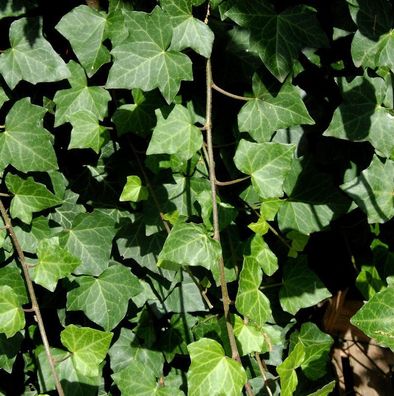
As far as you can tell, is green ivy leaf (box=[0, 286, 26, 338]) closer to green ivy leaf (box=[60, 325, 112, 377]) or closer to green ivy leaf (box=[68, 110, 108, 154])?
green ivy leaf (box=[60, 325, 112, 377])

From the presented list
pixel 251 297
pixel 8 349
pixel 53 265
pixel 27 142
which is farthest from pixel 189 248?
pixel 8 349

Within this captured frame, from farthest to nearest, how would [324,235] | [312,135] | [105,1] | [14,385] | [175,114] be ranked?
[324,235] → [14,385] → [312,135] → [105,1] → [175,114]

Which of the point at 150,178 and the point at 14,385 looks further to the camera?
the point at 14,385

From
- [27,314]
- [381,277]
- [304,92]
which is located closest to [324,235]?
[381,277]

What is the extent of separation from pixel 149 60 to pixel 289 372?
26.3 inches

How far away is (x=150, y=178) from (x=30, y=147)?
10.6 inches

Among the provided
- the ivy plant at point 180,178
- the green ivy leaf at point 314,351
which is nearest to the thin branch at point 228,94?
the ivy plant at point 180,178

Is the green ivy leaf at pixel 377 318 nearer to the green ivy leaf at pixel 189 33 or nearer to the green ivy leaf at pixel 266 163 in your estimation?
the green ivy leaf at pixel 266 163

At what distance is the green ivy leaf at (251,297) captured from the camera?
119cm

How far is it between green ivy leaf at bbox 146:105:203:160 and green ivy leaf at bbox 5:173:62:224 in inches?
10.8

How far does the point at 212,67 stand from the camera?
1313 mm

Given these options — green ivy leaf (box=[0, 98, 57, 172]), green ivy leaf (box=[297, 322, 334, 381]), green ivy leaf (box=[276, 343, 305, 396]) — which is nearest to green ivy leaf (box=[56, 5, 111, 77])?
green ivy leaf (box=[0, 98, 57, 172])

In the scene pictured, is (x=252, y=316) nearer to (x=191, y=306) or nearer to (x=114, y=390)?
(x=191, y=306)

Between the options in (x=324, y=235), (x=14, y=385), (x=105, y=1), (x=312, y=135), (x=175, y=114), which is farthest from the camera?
(x=324, y=235)
